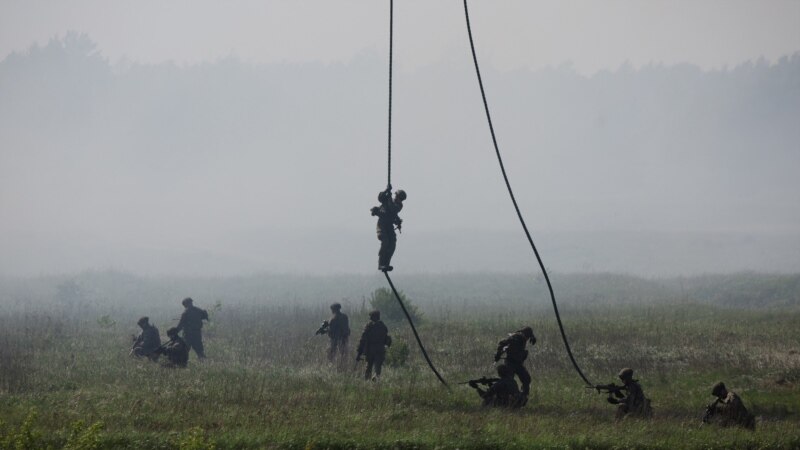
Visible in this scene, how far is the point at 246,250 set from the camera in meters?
127

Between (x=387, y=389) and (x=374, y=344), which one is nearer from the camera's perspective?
(x=387, y=389)

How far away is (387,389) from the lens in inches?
803

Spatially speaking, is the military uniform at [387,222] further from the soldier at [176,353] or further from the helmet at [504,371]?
the soldier at [176,353]

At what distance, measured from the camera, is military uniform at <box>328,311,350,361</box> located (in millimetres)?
26375

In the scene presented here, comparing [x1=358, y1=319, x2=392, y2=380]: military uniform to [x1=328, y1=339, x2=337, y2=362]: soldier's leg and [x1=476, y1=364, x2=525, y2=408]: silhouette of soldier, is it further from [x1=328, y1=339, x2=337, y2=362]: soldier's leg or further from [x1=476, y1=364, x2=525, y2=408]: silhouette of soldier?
[x1=476, y1=364, x2=525, y2=408]: silhouette of soldier

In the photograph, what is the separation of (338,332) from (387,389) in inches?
245

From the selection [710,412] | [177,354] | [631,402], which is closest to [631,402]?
[631,402]

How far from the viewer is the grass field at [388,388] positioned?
1577 cm

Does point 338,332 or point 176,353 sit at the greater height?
point 338,332

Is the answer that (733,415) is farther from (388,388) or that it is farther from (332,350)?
(332,350)

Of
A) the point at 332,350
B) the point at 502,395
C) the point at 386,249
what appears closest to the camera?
the point at 502,395

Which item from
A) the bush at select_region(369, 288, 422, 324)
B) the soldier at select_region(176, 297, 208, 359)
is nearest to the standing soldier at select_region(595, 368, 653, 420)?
the soldier at select_region(176, 297, 208, 359)

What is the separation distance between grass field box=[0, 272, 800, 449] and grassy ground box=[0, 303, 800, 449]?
1.9 inches

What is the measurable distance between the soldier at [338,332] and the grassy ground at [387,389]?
1.91 ft
